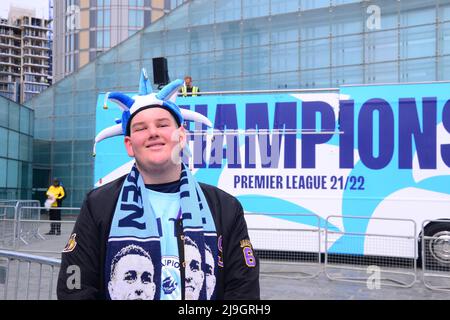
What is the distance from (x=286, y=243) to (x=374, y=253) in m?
1.73

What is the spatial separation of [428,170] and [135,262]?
8.23 meters

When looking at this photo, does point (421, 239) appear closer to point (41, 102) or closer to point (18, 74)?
point (41, 102)

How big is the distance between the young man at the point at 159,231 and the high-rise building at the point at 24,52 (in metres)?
130

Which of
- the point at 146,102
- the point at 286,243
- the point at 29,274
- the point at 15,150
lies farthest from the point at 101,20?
the point at 146,102

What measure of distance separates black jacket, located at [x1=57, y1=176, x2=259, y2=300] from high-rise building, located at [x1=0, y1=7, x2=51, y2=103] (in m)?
130

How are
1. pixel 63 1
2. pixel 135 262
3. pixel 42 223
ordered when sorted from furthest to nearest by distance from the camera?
pixel 63 1 → pixel 42 223 → pixel 135 262

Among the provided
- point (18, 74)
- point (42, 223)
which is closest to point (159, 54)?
point (42, 223)

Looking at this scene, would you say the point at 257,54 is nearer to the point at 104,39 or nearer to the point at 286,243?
the point at 286,243

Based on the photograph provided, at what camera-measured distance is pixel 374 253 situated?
360 inches

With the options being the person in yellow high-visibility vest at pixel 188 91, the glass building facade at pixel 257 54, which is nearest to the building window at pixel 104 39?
the glass building facade at pixel 257 54

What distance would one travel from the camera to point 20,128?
25.1 meters

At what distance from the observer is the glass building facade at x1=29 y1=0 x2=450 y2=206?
23.4m

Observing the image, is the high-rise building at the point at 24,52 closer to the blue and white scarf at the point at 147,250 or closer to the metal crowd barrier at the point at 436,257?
the metal crowd barrier at the point at 436,257

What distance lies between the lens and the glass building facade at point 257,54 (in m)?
23.4
